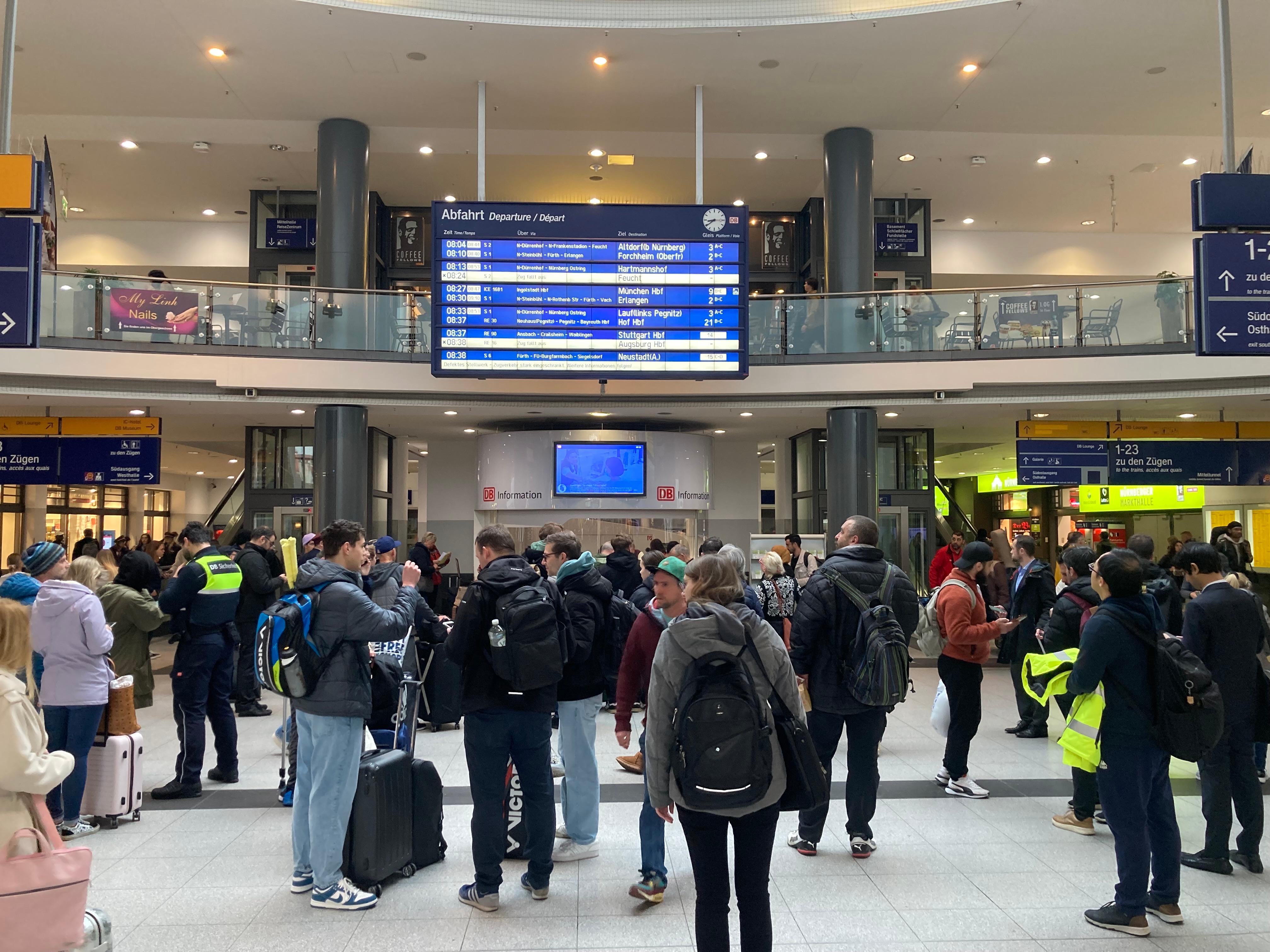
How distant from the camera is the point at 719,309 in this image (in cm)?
1179

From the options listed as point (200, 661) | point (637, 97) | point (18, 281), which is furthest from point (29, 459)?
point (637, 97)

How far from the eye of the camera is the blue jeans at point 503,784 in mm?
4125

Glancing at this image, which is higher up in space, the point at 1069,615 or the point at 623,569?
the point at 623,569

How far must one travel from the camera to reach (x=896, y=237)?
1722cm

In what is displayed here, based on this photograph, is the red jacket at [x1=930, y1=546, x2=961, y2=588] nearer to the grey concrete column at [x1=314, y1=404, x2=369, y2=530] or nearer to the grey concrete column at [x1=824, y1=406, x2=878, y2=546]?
the grey concrete column at [x1=824, y1=406, x2=878, y2=546]

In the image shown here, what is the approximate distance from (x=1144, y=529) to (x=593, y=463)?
44.5ft

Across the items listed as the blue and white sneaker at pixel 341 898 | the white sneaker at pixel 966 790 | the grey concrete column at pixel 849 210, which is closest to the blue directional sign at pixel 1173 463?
the grey concrete column at pixel 849 210

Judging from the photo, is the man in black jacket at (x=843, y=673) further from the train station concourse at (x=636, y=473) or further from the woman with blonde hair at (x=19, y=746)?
the woman with blonde hair at (x=19, y=746)

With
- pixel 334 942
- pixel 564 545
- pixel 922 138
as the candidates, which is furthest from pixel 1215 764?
pixel 922 138

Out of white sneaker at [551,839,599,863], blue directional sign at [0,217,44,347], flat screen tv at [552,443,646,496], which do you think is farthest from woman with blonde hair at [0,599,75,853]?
flat screen tv at [552,443,646,496]

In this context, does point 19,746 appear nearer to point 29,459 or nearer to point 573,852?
point 573,852

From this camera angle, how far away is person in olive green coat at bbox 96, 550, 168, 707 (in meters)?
5.89

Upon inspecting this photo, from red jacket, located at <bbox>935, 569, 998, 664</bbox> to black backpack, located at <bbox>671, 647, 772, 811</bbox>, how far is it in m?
3.27

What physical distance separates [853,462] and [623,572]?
630 centimetres
